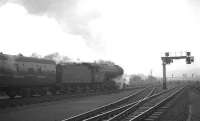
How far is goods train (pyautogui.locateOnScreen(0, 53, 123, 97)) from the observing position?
822 inches

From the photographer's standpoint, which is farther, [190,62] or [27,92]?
[190,62]

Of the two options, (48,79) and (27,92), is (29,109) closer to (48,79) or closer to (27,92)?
(27,92)

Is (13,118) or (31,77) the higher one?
(31,77)

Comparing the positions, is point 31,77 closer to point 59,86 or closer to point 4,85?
point 4,85

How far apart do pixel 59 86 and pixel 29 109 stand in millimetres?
11443

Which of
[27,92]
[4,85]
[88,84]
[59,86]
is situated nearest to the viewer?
[4,85]

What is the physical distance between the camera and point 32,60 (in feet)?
77.5

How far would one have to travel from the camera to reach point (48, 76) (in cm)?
2581

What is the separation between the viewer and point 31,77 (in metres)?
23.2

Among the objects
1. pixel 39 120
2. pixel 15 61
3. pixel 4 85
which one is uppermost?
pixel 15 61

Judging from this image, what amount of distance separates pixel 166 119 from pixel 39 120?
19.8 feet

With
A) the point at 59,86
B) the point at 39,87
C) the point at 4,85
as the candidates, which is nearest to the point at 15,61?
the point at 4,85

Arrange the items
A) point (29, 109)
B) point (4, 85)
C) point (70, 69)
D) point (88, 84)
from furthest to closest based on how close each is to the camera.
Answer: point (88, 84) < point (70, 69) < point (4, 85) < point (29, 109)

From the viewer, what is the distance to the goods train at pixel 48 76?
2087 centimetres
